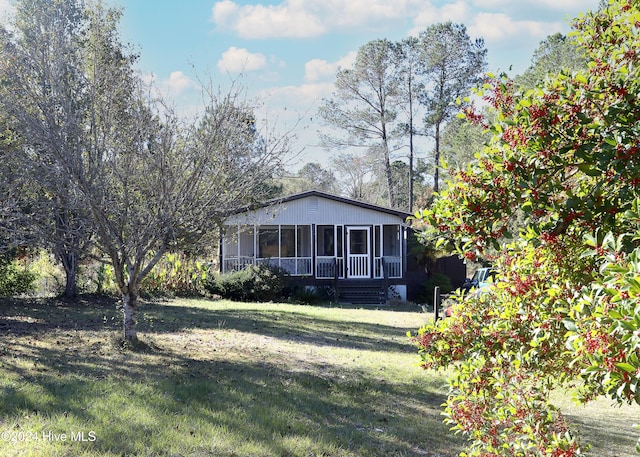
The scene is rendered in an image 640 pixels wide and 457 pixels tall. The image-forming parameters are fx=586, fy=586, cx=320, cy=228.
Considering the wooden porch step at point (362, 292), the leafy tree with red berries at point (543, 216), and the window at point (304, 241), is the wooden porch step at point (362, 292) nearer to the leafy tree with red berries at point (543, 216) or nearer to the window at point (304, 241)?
the window at point (304, 241)

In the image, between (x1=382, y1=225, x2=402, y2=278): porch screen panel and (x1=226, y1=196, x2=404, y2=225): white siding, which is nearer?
(x1=226, y1=196, x2=404, y2=225): white siding

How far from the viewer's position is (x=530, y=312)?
302 cm

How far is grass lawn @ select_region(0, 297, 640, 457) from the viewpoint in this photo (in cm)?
527

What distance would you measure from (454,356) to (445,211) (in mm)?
1071

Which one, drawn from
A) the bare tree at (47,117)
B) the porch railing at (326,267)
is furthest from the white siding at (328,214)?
the bare tree at (47,117)

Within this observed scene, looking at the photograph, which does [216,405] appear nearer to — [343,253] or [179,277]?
[179,277]

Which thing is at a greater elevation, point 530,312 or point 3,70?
point 3,70

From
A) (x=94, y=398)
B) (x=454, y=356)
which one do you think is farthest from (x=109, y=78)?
(x=454, y=356)

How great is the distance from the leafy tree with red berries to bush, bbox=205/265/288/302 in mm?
18471

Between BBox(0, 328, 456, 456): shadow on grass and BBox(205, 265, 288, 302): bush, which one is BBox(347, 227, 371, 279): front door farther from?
BBox(0, 328, 456, 456): shadow on grass

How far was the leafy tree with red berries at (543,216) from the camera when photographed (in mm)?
2682

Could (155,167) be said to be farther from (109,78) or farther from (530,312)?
(530,312)

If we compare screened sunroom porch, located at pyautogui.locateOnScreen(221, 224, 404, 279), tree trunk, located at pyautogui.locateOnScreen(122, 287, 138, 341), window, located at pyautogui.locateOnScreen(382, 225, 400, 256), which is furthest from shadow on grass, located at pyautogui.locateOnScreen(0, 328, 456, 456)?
window, located at pyautogui.locateOnScreen(382, 225, 400, 256)

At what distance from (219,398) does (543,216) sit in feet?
15.8
